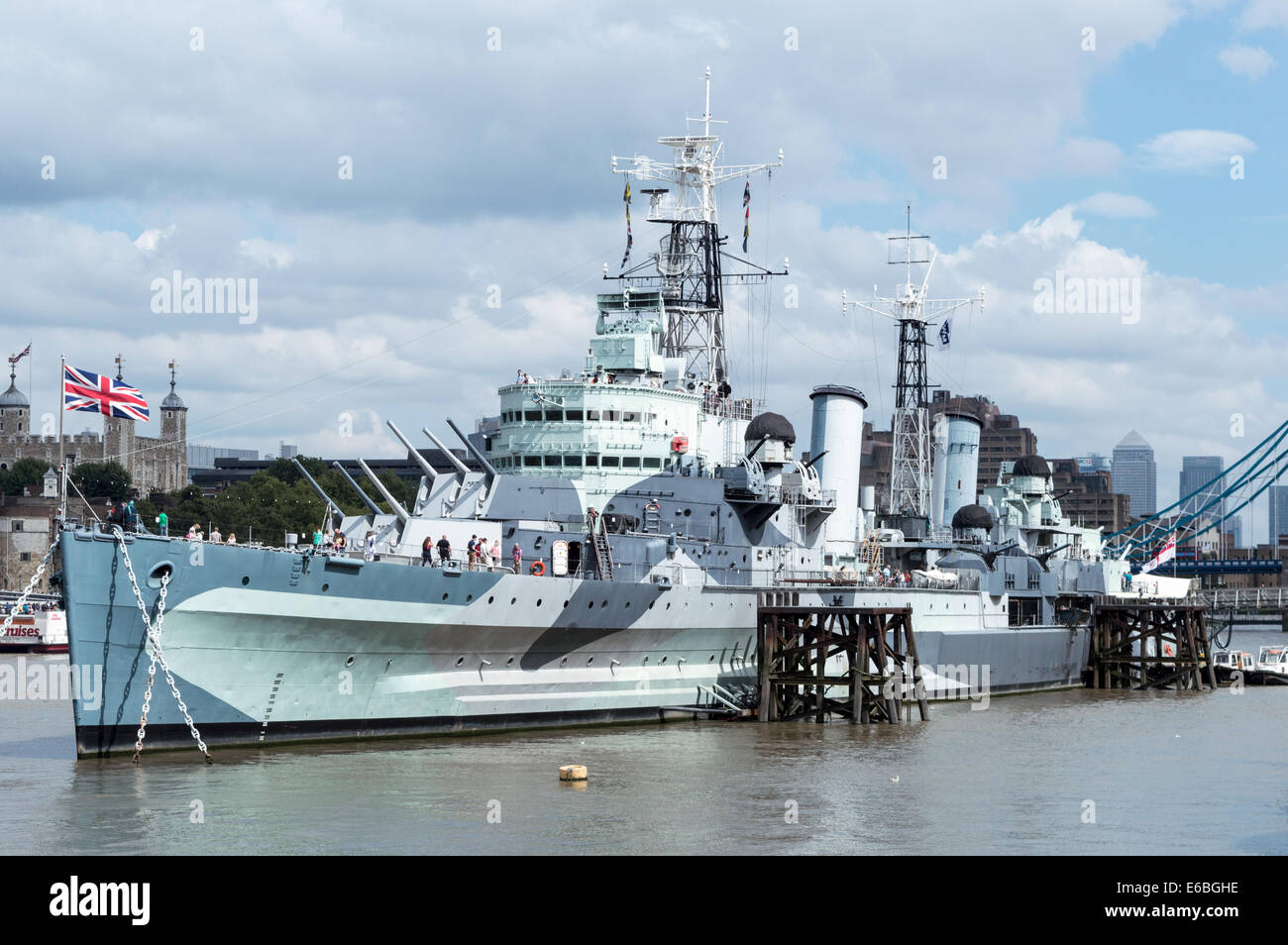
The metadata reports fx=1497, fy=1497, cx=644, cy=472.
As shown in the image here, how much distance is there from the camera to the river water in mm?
18406

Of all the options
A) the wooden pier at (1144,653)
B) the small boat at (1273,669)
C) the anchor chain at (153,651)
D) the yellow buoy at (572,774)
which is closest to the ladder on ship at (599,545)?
the yellow buoy at (572,774)

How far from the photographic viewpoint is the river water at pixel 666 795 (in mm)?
18406

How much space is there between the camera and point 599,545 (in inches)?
1208

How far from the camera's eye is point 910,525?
5341 centimetres

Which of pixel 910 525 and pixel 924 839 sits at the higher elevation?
pixel 910 525

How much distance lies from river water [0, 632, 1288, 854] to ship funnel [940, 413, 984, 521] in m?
25.4

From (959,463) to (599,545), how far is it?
2940 centimetres

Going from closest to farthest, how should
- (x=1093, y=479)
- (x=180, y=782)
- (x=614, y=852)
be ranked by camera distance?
1. (x=614, y=852)
2. (x=180, y=782)
3. (x=1093, y=479)

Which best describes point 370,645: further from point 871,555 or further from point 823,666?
point 871,555

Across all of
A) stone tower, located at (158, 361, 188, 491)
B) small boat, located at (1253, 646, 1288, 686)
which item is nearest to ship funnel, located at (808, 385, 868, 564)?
small boat, located at (1253, 646, 1288, 686)

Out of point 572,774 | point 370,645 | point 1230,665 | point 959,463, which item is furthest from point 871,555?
point 1230,665
